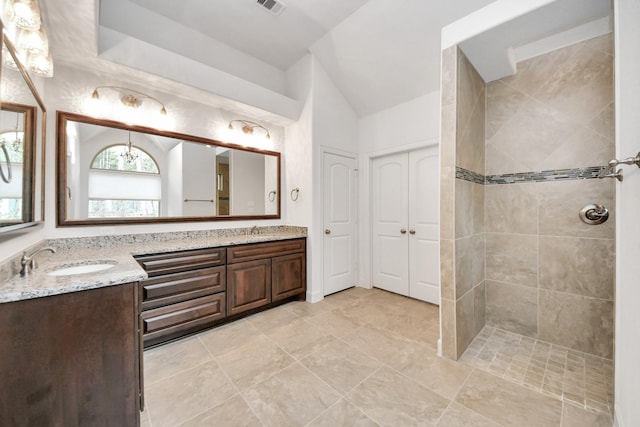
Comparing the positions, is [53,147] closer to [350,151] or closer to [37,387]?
[37,387]

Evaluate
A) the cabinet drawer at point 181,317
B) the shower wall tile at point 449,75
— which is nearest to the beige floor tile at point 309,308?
the cabinet drawer at point 181,317

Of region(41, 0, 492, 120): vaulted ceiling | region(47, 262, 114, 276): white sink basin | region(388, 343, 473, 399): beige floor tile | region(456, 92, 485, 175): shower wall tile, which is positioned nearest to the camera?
region(47, 262, 114, 276): white sink basin

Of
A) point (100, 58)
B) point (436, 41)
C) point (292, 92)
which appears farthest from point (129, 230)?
point (436, 41)

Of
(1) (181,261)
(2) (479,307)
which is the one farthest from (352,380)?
(1) (181,261)

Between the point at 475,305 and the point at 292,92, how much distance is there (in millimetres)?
3384

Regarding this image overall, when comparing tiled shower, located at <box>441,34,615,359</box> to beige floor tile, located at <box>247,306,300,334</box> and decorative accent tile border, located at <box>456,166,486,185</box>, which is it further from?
beige floor tile, located at <box>247,306,300,334</box>

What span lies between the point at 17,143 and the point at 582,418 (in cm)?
348

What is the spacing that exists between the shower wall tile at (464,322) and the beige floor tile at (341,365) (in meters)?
0.70

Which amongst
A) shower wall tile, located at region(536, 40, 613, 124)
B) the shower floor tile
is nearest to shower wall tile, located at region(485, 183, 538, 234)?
shower wall tile, located at region(536, 40, 613, 124)

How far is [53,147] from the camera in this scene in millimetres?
2053

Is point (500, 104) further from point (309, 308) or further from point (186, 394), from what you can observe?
point (186, 394)

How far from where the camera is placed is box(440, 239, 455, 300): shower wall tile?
1.94 metres

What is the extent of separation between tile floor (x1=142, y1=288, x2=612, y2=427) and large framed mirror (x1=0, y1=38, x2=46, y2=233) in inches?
51.8

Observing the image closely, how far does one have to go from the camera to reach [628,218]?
1.17m
